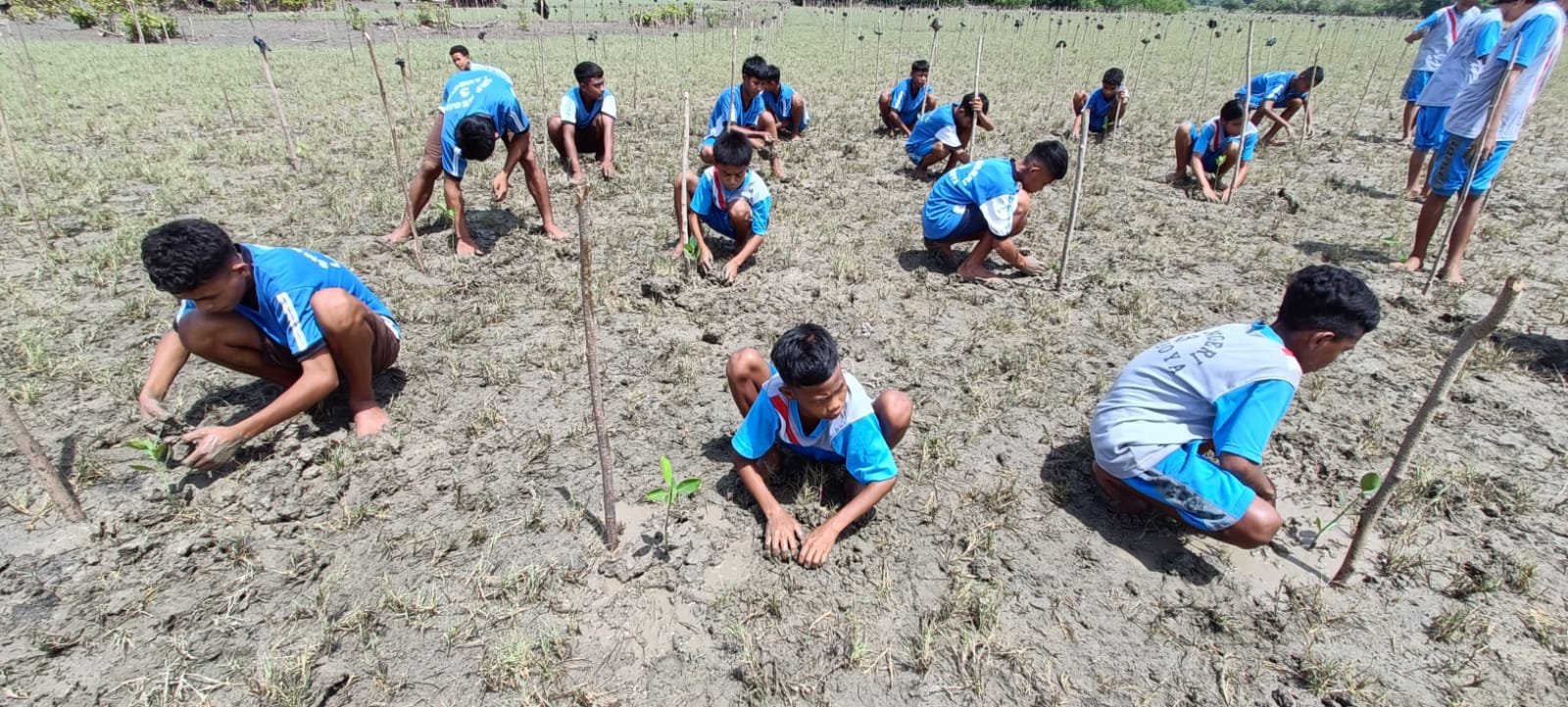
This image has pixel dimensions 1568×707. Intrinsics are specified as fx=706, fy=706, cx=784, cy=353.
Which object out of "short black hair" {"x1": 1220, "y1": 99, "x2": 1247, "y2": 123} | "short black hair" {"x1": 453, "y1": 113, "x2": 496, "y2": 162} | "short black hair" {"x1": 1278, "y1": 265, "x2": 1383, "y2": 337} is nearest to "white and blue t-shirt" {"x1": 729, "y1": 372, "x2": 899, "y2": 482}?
"short black hair" {"x1": 1278, "y1": 265, "x2": 1383, "y2": 337}

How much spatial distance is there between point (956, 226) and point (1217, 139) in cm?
330

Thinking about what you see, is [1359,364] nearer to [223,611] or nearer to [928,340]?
[928,340]

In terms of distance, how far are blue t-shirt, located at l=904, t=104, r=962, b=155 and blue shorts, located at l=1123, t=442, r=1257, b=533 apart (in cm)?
467

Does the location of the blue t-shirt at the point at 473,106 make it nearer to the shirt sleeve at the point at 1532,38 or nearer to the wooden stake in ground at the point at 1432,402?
the wooden stake in ground at the point at 1432,402

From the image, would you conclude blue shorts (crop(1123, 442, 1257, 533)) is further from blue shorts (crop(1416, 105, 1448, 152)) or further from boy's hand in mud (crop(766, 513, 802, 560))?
blue shorts (crop(1416, 105, 1448, 152))

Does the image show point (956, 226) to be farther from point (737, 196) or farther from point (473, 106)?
point (473, 106)

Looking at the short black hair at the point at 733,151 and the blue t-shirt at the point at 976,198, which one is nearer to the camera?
the short black hair at the point at 733,151

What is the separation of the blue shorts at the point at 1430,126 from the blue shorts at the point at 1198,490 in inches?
192

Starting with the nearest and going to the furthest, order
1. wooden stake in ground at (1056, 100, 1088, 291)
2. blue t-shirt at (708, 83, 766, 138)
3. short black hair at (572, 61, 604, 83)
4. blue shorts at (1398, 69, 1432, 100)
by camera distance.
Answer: wooden stake in ground at (1056, 100, 1088, 291) < short black hair at (572, 61, 604, 83) < blue t-shirt at (708, 83, 766, 138) < blue shorts at (1398, 69, 1432, 100)

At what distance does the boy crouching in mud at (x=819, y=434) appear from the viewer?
85.8 inches


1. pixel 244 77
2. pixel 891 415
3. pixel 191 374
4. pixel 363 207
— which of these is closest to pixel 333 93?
pixel 244 77

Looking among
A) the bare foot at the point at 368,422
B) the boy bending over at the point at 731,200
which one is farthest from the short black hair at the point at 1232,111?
the bare foot at the point at 368,422

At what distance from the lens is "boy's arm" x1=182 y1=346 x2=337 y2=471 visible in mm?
2467

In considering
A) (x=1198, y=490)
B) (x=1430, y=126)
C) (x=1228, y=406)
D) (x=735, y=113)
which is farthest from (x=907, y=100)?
(x=1198, y=490)
